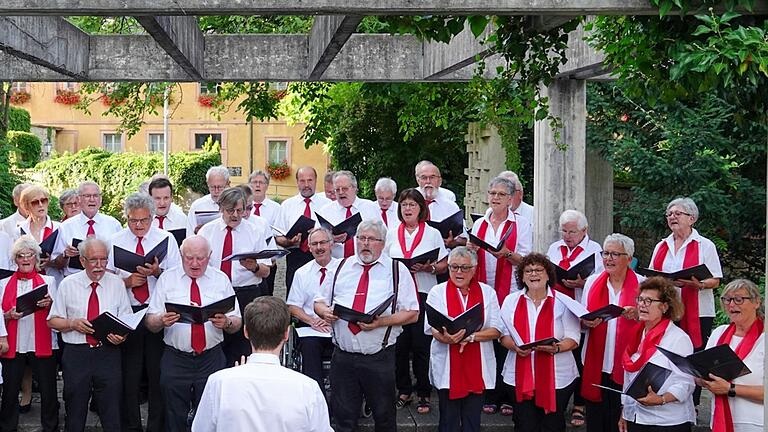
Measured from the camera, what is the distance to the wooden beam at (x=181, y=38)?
698cm

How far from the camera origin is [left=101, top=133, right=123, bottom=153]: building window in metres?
44.2

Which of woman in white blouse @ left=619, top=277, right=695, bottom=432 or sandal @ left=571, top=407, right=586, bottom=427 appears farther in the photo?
sandal @ left=571, top=407, right=586, bottom=427

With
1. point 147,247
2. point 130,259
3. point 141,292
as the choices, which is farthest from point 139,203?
point 141,292

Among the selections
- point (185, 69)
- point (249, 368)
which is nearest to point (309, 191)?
point (185, 69)

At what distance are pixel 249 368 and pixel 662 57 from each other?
3075 millimetres

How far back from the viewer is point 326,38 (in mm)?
7590

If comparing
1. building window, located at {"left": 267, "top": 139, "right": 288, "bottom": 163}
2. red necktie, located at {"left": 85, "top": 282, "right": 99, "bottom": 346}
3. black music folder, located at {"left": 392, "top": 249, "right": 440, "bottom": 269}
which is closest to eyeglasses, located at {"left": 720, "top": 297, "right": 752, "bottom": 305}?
black music folder, located at {"left": 392, "top": 249, "right": 440, "bottom": 269}

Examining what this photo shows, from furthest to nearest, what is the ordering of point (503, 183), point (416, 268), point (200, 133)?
point (200, 133) < point (503, 183) < point (416, 268)

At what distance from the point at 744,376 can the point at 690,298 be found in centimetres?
189

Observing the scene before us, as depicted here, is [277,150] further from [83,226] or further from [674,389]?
[674,389]

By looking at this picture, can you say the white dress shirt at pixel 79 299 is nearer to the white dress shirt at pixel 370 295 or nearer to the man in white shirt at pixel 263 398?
the white dress shirt at pixel 370 295

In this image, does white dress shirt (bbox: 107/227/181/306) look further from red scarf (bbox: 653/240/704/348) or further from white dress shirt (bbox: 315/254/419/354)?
red scarf (bbox: 653/240/704/348)

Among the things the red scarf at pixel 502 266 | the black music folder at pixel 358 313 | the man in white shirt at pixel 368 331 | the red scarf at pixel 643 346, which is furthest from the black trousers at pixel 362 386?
the red scarf at pixel 643 346

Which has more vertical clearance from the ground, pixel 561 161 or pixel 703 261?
pixel 561 161
